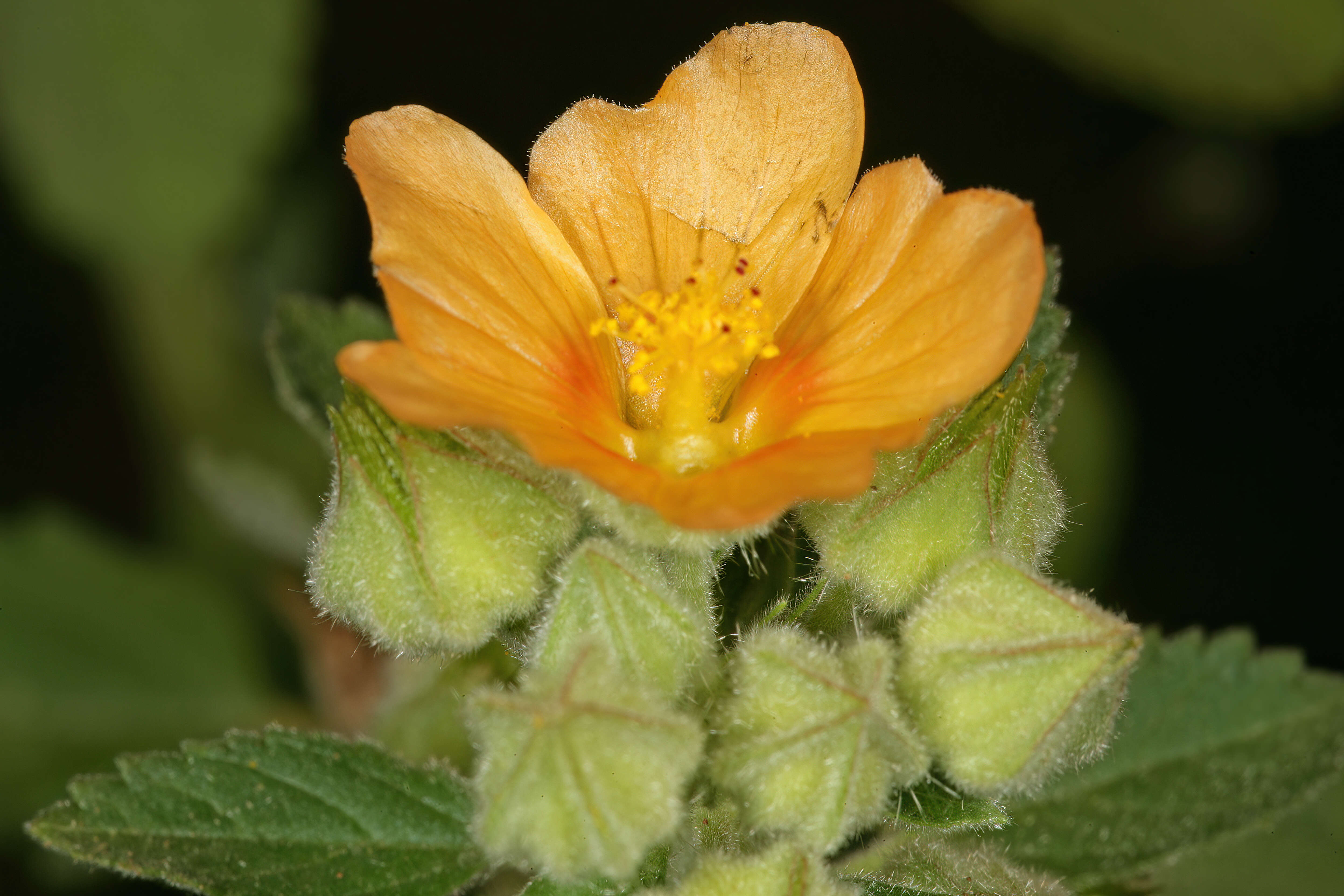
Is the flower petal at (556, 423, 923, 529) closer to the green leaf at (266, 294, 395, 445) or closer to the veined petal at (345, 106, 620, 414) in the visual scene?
the veined petal at (345, 106, 620, 414)

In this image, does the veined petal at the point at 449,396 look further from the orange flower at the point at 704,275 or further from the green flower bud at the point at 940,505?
the green flower bud at the point at 940,505

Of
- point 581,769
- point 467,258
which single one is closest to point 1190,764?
point 581,769

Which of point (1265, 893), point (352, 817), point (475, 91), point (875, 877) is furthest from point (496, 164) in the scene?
point (1265, 893)

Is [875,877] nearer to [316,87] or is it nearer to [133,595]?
[133,595]

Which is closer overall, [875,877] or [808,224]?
[875,877]

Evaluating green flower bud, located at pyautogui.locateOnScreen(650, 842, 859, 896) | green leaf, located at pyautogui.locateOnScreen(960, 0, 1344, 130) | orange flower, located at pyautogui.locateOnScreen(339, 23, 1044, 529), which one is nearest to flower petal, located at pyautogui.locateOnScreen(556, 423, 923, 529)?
orange flower, located at pyautogui.locateOnScreen(339, 23, 1044, 529)

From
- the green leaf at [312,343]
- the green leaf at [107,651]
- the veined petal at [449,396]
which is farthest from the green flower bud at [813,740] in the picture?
the green leaf at [107,651]
